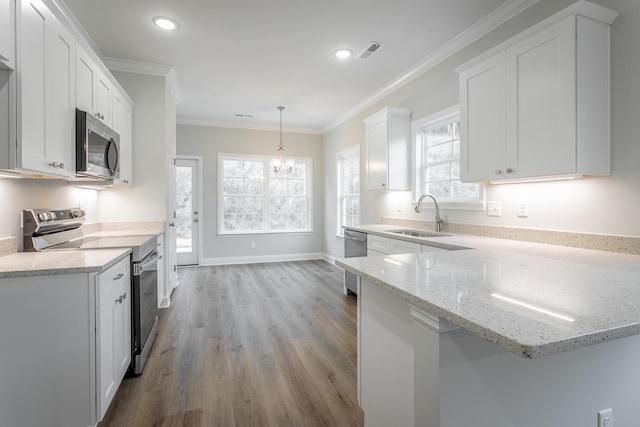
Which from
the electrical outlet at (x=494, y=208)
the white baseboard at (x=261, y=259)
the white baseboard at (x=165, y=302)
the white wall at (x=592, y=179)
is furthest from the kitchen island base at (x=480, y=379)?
the white baseboard at (x=261, y=259)

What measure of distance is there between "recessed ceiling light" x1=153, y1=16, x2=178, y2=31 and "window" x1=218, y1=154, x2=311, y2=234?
335cm

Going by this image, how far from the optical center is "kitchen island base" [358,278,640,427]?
0.95m

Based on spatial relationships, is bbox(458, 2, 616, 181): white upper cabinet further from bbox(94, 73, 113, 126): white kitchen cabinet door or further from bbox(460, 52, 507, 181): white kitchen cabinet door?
bbox(94, 73, 113, 126): white kitchen cabinet door

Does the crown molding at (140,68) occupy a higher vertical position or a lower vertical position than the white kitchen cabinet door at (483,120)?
higher

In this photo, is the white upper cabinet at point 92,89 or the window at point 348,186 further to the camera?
the window at point 348,186

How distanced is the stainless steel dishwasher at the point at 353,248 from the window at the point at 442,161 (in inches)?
33.3

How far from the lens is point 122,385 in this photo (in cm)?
213

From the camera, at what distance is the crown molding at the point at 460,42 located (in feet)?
8.26

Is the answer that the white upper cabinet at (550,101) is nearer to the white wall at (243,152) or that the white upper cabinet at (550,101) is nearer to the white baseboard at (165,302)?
the white baseboard at (165,302)

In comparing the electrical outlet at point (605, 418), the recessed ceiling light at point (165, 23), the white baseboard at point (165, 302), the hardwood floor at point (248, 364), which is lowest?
the hardwood floor at point (248, 364)

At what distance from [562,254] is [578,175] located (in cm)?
50

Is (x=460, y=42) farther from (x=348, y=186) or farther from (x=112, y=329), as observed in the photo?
(x=112, y=329)

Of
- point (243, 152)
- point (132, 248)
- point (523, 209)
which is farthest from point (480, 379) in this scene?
point (243, 152)

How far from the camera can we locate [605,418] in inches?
46.3
